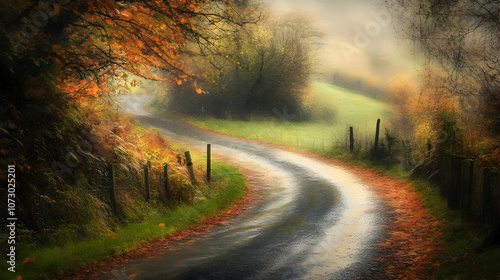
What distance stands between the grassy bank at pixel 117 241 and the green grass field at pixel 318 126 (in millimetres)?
11693

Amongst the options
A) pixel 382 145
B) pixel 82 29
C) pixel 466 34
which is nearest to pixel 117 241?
pixel 82 29

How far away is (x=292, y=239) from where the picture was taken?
10.3 meters

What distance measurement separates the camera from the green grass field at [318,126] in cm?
3060

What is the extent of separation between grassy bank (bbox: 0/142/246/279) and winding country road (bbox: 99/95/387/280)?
2.51 ft

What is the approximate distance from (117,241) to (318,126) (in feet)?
116

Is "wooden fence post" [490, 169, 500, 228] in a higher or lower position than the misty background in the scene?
lower

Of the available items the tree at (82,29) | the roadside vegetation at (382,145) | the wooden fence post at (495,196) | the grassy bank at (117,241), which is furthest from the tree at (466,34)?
the grassy bank at (117,241)

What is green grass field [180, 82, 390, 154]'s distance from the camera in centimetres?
3060

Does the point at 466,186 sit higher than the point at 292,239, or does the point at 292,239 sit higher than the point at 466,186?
the point at 466,186

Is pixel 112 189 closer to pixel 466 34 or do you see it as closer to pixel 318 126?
pixel 466 34

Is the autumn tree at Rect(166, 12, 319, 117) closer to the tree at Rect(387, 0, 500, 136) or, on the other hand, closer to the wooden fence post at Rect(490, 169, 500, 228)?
the tree at Rect(387, 0, 500, 136)

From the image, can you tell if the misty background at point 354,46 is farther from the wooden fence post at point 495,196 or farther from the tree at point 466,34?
the wooden fence post at point 495,196

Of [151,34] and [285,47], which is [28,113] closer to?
[151,34]

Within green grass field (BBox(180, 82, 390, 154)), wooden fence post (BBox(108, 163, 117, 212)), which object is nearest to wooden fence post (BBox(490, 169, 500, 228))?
wooden fence post (BBox(108, 163, 117, 212))
